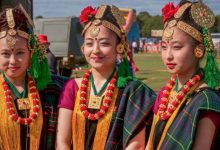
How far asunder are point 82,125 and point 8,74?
0.71 meters

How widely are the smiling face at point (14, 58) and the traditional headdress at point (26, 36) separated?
0.04m

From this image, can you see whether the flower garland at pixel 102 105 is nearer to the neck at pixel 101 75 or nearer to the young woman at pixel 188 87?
the neck at pixel 101 75

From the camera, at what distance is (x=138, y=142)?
10.9 ft

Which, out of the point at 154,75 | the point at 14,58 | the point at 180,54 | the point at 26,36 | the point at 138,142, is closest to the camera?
the point at 180,54

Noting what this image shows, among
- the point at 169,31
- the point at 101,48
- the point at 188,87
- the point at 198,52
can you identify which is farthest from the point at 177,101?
the point at 101,48

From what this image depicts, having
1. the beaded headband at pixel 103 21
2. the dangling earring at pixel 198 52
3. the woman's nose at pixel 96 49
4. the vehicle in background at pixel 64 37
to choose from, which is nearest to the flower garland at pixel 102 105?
the woman's nose at pixel 96 49

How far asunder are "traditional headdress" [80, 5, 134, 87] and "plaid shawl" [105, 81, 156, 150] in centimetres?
12

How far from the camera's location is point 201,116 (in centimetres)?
291

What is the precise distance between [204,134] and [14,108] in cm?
147

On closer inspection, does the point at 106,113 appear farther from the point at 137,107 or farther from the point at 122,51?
the point at 122,51

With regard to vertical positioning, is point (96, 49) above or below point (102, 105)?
above

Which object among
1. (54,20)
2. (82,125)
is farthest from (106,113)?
(54,20)

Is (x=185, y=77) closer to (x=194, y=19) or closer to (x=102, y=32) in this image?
Result: (x=194, y=19)

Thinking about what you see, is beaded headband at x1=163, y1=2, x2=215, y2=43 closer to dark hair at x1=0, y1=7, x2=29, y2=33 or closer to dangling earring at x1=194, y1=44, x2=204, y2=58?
dangling earring at x1=194, y1=44, x2=204, y2=58
